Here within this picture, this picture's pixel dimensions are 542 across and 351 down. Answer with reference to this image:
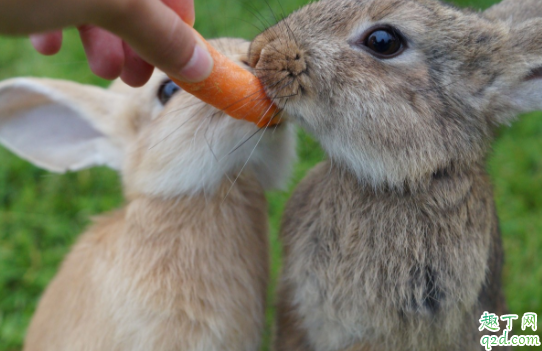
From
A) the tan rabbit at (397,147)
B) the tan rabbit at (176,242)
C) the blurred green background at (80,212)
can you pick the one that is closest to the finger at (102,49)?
the tan rabbit at (176,242)

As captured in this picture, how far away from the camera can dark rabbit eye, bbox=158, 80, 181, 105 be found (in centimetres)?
330

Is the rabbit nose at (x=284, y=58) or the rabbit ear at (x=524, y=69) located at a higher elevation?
the rabbit ear at (x=524, y=69)

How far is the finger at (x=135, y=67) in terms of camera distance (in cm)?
271

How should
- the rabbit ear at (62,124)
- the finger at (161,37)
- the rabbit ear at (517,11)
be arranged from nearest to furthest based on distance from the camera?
the finger at (161,37)
the rabbit ear at (517,11)
the rabbit ear at (62,124)

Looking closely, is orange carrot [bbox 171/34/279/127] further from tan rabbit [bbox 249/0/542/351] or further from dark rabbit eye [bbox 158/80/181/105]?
dark rabbit eye [bbox 158/80/181/105]

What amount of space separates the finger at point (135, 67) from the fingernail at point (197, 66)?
61 cm

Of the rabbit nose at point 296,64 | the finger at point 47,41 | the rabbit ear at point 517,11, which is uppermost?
the rabbit ear at point 517,11

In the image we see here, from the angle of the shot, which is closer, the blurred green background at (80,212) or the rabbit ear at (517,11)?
the rabbit ear at (517,11)

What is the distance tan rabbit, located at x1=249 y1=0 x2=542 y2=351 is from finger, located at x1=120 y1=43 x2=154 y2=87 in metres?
0.49

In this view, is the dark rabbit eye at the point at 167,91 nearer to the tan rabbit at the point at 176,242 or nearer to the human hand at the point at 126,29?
the tan rabbit at the point at 176,242

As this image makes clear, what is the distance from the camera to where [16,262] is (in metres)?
4.53

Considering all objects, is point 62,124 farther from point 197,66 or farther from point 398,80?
point 398,80

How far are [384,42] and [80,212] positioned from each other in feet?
10.3

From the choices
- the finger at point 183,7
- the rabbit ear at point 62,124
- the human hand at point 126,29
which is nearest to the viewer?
the human hand at point 126,29
